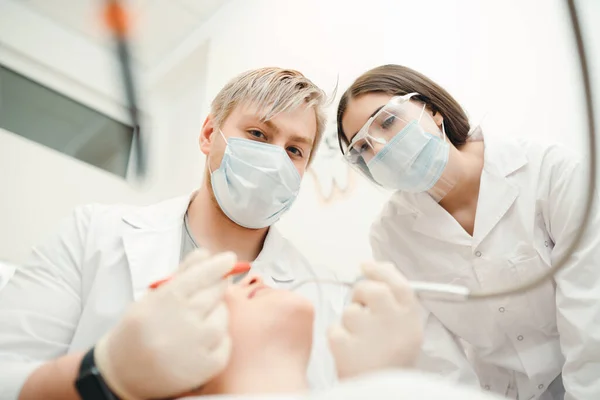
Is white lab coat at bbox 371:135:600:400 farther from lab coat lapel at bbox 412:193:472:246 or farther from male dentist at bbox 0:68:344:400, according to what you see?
male dentist at bbox 0:68:344:400

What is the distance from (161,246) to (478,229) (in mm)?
856

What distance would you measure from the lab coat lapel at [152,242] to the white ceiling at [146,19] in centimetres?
132

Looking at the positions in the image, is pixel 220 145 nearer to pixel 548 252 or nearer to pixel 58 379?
pixel 58 379

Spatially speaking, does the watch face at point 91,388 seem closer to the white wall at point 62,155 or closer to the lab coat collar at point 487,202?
the lab coat collar at point 487,202

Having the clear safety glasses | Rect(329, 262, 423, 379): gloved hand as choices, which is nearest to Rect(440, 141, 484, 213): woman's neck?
the clear safety glasses

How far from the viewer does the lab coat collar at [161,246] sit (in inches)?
44.6

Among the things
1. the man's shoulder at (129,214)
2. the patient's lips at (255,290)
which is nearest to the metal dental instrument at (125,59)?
the man's shoulder at (129,214)

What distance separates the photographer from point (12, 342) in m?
0.99

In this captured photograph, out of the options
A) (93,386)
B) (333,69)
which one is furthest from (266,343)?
(333,69)

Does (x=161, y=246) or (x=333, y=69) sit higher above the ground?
(x=333, y=69)

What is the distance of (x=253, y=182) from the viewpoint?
4.17ft

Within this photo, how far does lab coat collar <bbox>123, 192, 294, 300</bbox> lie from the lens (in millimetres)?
1133

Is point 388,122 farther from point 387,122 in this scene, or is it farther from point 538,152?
point 538,152

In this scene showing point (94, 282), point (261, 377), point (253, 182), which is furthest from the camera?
point (253, 182)
